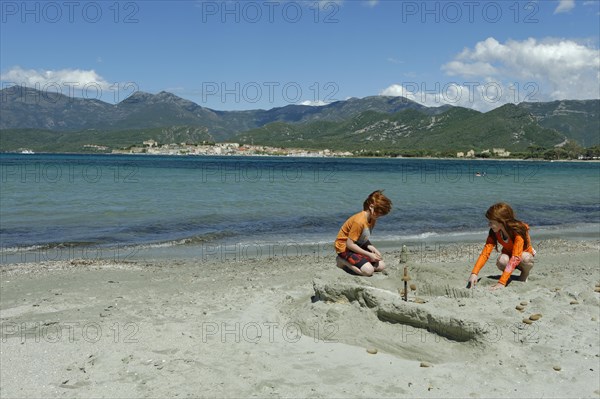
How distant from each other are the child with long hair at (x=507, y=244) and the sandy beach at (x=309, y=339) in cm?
23

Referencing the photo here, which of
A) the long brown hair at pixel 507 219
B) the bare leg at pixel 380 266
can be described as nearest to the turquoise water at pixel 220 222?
the bare leg at pixel 380 266

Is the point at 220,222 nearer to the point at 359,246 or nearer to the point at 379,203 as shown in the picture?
the point at 359,246

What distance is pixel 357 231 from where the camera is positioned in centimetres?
825

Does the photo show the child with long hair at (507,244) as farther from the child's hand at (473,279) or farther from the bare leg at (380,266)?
the bare leg at (380,266)

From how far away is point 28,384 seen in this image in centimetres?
535

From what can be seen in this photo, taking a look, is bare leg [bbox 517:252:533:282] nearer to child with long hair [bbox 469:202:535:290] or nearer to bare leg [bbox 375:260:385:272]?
child with long hair [bbox 469:202:535:290]

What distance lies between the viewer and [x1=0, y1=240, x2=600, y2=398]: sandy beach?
5.25 meters

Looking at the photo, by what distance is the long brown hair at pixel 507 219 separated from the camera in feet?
26.0

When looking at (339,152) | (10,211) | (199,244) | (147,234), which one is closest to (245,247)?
(199,244)

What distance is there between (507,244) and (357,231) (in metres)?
2.41

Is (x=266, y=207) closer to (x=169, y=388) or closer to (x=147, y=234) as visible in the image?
(x=147, y=234)

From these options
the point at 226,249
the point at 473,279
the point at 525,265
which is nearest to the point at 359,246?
the point at 473,279

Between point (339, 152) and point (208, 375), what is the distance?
193 m

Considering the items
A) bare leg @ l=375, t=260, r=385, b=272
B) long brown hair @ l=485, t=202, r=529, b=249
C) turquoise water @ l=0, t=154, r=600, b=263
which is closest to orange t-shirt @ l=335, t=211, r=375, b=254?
bare leg @ l=375, t=260, r=385, b=272
